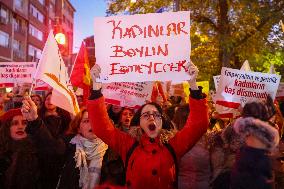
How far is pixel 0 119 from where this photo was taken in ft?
16.5

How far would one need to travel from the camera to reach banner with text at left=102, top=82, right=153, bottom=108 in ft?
22.6

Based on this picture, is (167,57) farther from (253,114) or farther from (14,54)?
(14,54)

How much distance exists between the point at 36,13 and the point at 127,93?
55931mm

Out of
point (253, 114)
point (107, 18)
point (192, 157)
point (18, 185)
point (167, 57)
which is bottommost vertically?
point (18, 185)

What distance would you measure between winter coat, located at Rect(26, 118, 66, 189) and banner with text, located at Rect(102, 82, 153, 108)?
78.8 inches

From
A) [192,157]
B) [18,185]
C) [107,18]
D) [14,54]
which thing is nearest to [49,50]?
[107,18]

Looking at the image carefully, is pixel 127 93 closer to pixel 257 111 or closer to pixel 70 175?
pixel 70 175

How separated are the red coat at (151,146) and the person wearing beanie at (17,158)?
84 cm

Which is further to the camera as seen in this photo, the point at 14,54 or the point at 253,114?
the point at 14,54

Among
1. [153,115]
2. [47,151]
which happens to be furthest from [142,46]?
[47,151]

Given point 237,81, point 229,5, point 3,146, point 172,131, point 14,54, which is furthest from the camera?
point 14,54

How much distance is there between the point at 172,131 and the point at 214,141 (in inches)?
21.0

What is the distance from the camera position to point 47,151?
4539 mm

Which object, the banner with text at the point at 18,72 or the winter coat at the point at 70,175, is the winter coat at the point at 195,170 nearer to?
the winter coat at the point at 70,175
